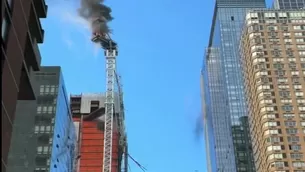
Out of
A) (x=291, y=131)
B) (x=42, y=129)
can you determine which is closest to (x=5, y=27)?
(x=42, y=129)

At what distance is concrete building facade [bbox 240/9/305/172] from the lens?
143 metres

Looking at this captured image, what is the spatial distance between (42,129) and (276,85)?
2740 inches

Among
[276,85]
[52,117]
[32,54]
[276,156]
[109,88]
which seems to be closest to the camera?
[32,54]

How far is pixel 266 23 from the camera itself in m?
164

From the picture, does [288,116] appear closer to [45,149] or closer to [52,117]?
[52,117]

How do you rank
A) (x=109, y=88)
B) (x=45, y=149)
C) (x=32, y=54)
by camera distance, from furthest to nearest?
1. (x=109, y=88)
2. (x=45, y=149)
3. (x=32, y=54)

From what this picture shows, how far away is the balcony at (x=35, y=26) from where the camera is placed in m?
48.4

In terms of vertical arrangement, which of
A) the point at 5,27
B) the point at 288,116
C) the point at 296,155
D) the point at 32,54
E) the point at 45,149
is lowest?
the point at 5,27

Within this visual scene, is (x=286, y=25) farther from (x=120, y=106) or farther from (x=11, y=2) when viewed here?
(x=11, y=2)

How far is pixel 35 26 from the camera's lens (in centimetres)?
4984

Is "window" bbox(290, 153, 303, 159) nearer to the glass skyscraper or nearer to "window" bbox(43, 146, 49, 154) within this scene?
the glass skyscraper

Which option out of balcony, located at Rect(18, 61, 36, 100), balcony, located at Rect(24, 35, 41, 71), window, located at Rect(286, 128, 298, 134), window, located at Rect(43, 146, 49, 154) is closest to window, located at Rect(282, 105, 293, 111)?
window, located at Rect(286, 128, 298, 134)

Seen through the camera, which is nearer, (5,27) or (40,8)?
(5,27)

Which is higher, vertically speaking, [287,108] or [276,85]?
[276,85]
